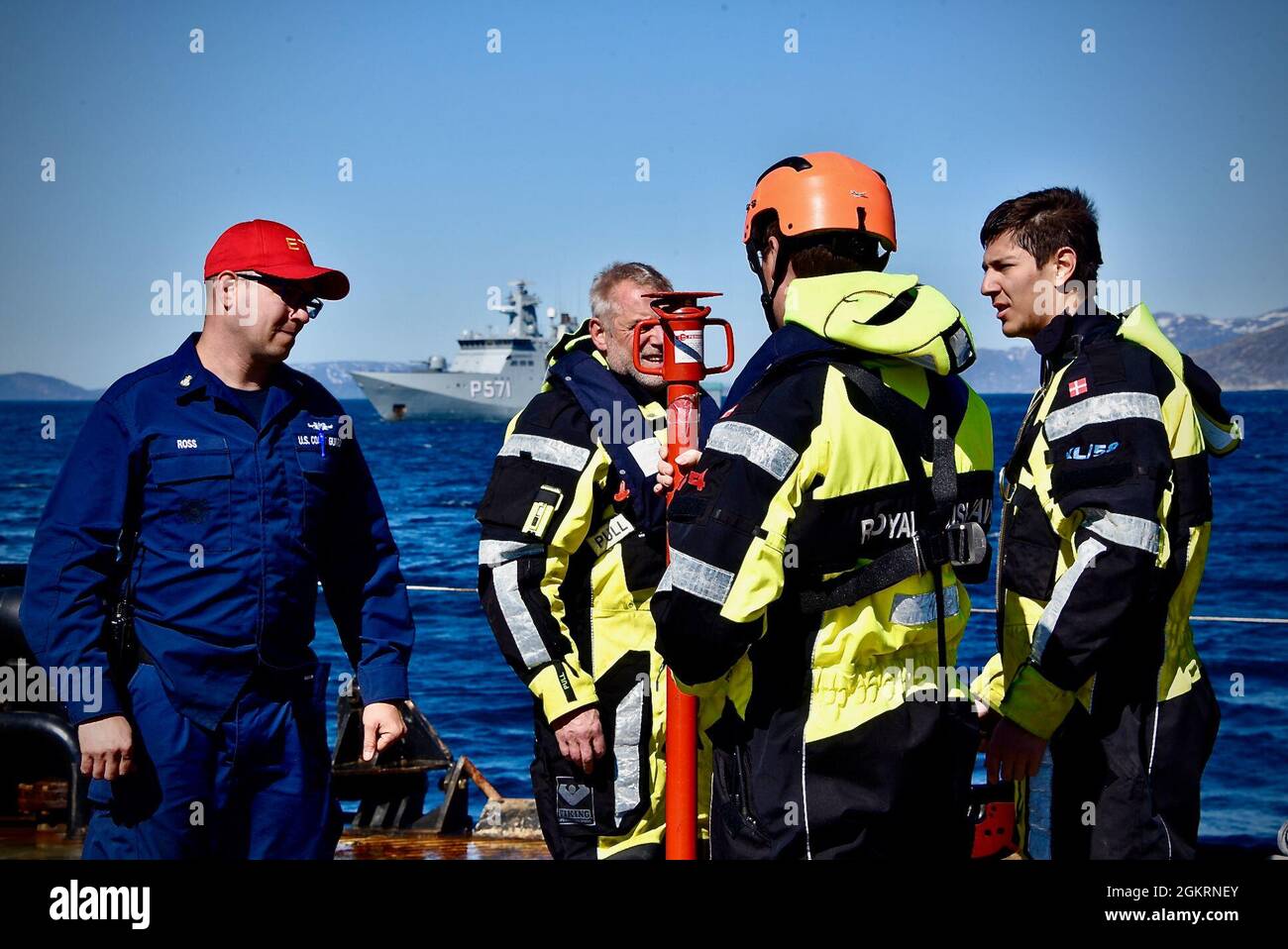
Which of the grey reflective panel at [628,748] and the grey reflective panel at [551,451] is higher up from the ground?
the grey reflective panel at [551,451]

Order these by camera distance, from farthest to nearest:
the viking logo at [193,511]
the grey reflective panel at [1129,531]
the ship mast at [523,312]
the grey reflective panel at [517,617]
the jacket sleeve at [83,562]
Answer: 1. the ship mast at [523,312]
2. the grey reflective panel at [517,617]
3. the viking logo at [193,511]
4. the jacket sleeve at [83,562]
5. the grey reflective panel at [1129,531]

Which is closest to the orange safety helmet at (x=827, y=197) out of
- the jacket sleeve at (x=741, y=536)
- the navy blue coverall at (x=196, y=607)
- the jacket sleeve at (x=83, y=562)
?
the jacket sleeve at (x=741, y=536)

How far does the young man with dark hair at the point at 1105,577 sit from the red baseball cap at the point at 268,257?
6.20 ft

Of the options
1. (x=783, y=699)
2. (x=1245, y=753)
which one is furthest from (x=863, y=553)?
A: (x=1245, y=753)

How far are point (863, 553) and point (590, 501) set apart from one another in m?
1.20

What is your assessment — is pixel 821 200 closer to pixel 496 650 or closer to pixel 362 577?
pixel 362 577

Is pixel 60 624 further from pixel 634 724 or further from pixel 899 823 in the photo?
pixel 899 823

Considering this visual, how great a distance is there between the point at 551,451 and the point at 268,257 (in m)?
0.93

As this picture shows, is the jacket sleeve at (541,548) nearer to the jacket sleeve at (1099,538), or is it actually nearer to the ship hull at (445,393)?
the jacket sleeve at (1099,538)

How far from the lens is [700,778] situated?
11.7ft

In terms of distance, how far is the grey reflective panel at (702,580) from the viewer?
2.53 m

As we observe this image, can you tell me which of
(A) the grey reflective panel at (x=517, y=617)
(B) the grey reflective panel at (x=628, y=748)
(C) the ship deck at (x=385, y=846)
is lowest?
(C) the ship deck at (x=385, y=846)

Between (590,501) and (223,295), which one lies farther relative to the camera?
(590,501)
